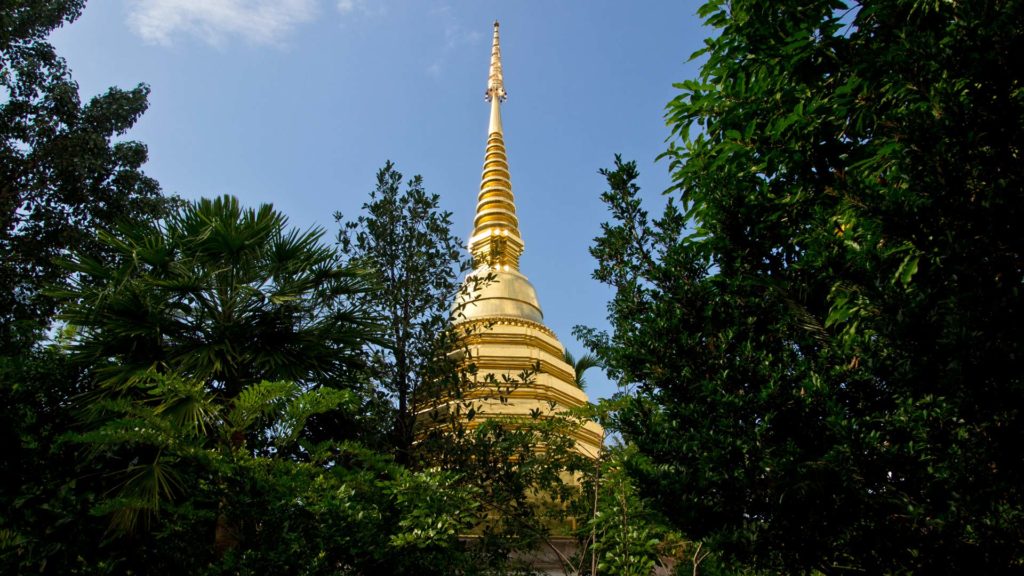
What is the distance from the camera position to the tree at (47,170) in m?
9.20

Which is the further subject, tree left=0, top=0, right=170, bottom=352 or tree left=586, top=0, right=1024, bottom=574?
tree left=0, top=0, right=170, bottom=352

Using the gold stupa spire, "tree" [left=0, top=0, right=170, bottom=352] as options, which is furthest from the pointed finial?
"tree" [left=0, top=0, right=170, bottom=352]

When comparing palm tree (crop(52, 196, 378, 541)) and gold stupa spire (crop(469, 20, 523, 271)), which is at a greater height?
gold stupa spire (crop(469, 20, 523, 271))

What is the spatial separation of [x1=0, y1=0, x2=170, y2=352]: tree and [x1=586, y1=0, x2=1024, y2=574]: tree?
8.12 metres

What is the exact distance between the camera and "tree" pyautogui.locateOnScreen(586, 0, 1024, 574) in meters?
2.82

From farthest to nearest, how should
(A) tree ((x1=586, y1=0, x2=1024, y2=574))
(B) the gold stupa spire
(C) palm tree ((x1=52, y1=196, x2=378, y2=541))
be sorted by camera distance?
(B) the gold stupa spire, (C) palm tree ((x1=52, y1=196, x2=378, y2=541)), (A) tree ((x1=586, y1=0, x2=1024, y2=574))

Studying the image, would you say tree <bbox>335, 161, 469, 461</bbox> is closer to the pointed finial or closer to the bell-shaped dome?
the bell-shaped dome

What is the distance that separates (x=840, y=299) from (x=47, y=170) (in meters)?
10.6

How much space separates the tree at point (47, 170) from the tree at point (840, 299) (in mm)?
8123

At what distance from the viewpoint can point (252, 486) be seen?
5016 millimetres

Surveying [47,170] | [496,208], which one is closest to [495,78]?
[496,208]

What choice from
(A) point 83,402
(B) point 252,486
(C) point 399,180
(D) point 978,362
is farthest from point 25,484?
(D) point 978,362

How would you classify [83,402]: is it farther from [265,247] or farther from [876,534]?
[876,534]

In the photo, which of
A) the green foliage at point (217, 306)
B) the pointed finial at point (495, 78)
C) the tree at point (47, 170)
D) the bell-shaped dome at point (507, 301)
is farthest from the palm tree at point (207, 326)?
the pointed finial at point (495, 78)
